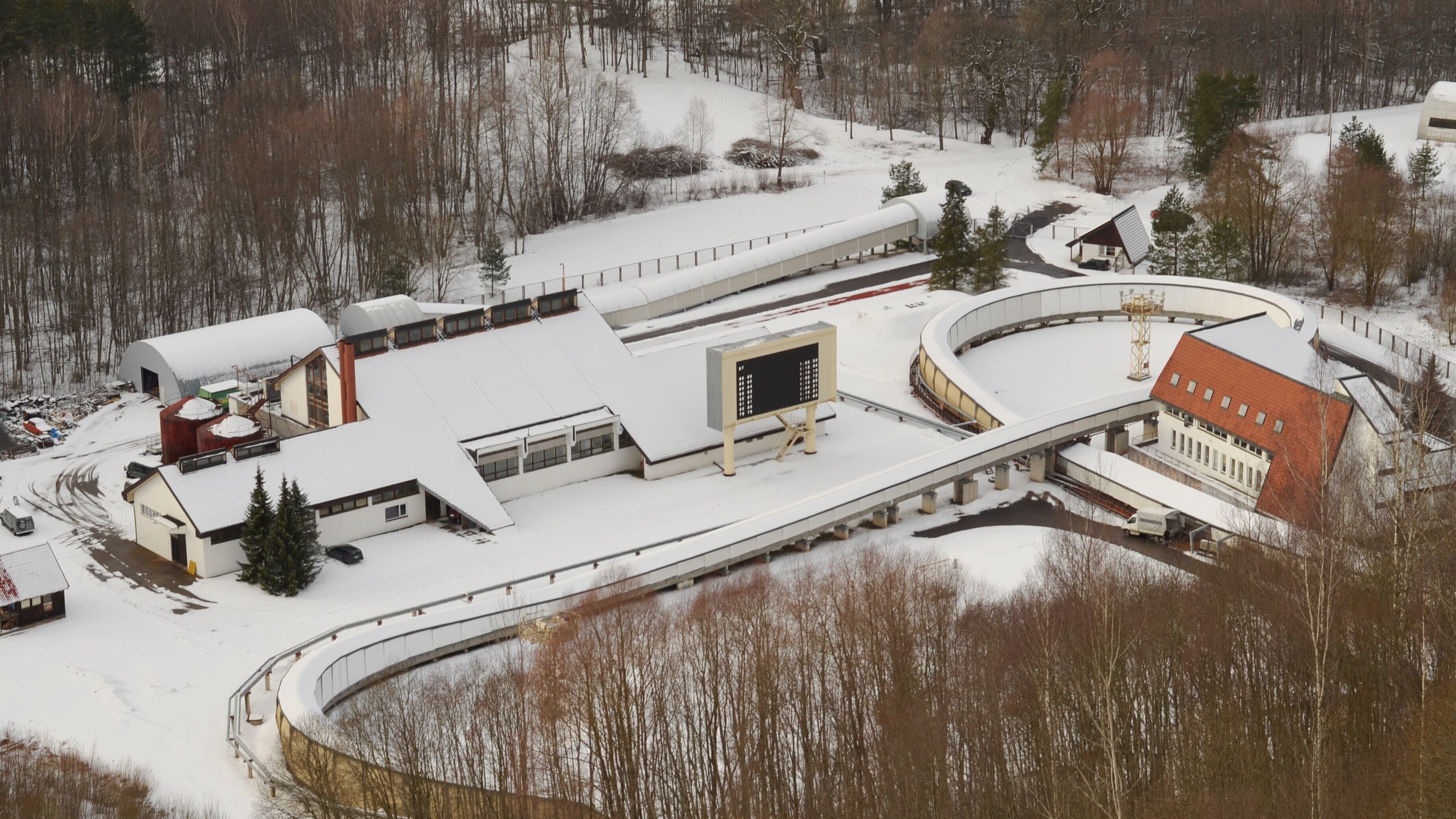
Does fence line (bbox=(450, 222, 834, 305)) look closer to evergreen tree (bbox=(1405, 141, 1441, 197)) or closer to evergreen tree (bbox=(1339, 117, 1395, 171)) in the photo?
evergreen tree (bbox=(1339, 117, 1395, 171))

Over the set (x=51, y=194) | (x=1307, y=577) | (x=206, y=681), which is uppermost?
(x=51, y=194)

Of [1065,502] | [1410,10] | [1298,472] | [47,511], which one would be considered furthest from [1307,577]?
[1410,10]

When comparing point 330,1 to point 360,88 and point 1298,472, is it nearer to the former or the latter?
point 360,88

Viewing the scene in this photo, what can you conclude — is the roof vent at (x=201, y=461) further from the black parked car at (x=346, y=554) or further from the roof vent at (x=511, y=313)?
the roof vent at (x=511, y=313)

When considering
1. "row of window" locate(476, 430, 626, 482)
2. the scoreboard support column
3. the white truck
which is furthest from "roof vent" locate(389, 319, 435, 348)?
the white truck

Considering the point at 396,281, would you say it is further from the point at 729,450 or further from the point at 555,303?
the point at 729,450

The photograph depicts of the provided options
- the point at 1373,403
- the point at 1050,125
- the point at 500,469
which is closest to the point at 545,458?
the point at 500,469

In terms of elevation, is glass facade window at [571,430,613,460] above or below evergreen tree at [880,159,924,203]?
below
